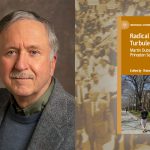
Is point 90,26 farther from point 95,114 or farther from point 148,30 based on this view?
point 95,114

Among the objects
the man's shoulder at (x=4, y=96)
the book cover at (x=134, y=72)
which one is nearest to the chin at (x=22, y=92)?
the man's shoulder at (x=4, y=96)

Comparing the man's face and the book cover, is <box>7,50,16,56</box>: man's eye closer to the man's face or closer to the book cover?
the man's face

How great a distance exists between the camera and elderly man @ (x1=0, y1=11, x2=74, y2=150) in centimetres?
125

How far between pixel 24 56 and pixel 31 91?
0.45 feet

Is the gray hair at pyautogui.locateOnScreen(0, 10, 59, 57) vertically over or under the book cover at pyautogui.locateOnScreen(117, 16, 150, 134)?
over

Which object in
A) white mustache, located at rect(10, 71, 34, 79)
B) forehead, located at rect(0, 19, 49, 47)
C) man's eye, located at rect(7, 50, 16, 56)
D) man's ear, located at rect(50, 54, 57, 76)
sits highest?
forehead, located at rect(0, 19, 49, 47)

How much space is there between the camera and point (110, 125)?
1312mm

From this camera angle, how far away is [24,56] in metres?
1.24

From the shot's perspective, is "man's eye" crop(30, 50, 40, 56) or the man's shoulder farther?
the man's shoulder

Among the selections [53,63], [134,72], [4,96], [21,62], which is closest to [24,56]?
[21,62]

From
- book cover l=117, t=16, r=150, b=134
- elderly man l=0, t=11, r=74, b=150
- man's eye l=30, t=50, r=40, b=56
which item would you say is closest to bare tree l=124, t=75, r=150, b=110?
book cover l=117, t=16, r=150, b=134

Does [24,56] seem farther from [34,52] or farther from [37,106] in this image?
[37,106]

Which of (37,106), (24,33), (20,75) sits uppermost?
(24,33)

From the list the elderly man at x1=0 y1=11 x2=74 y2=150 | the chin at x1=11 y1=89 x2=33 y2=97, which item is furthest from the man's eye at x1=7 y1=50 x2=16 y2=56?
the chin at x1=11 y1=89 x2=33 y2=97
